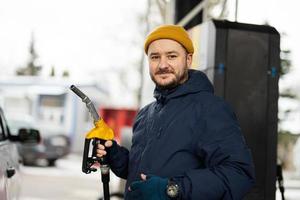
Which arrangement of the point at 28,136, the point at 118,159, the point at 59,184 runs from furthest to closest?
the point at 59,184 < the point at 28,136 < the point at 118,159

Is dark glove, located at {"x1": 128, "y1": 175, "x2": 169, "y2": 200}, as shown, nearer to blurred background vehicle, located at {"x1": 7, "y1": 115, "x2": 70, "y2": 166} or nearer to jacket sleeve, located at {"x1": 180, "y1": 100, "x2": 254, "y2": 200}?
jacket sleeve, located at {"x1": 180, "y1": 100, "x2": 254, "y2": 200}

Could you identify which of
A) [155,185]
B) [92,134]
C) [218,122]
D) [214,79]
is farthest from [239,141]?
[214,79]

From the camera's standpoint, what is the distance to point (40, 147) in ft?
54.7

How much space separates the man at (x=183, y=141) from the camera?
6.91 ft

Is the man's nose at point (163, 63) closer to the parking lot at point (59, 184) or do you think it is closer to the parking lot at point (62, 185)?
the parking lot at point (62, 185)

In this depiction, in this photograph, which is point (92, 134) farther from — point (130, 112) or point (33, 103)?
point (33, 103)

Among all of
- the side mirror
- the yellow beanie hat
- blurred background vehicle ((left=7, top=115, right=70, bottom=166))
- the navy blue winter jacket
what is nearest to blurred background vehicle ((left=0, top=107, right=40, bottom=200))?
the side mirror

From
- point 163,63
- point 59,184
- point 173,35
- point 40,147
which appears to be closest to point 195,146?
point 163,63

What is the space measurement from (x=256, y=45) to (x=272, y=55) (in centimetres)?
14

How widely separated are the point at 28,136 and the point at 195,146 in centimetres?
270

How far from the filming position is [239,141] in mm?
2170

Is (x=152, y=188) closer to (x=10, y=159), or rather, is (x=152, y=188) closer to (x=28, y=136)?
(x=10, y=159)

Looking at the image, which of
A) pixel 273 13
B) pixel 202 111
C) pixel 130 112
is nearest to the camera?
pixel 202 111

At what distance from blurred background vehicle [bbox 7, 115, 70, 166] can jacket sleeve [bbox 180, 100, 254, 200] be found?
46.2ft
